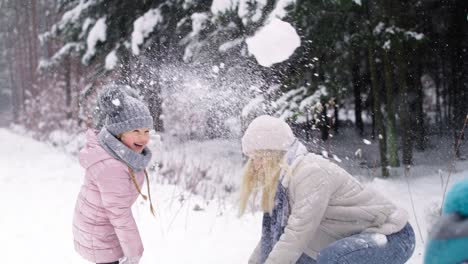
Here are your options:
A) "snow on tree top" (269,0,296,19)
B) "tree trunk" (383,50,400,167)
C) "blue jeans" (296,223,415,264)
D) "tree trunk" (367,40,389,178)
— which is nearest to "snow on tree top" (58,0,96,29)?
"snow on tree top" (269,0,296,19)

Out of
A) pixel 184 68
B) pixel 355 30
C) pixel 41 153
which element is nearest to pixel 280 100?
pixel 355 30

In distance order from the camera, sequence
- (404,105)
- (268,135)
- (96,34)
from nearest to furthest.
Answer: (268,135) → (404,105) → (96,34)

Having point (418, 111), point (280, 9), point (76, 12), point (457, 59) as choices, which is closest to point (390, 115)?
point (280, 9)

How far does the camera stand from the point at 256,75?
8.13 meters

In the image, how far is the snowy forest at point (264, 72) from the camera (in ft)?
22.7

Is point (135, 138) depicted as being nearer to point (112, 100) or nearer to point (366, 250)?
point (112, 100)

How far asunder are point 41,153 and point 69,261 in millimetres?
8012

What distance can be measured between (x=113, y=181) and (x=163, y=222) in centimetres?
246

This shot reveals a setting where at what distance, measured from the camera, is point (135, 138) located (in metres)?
2.87

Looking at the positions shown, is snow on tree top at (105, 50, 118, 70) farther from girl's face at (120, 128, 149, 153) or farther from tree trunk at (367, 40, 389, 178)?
girl's face at (120, 128, 149, 153)

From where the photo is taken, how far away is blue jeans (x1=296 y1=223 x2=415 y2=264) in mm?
2564

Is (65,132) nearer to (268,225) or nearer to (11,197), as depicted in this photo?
(11,197)

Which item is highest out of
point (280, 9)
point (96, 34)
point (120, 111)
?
point (96, 34)

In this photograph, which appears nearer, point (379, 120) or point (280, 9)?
point (280, 9)
